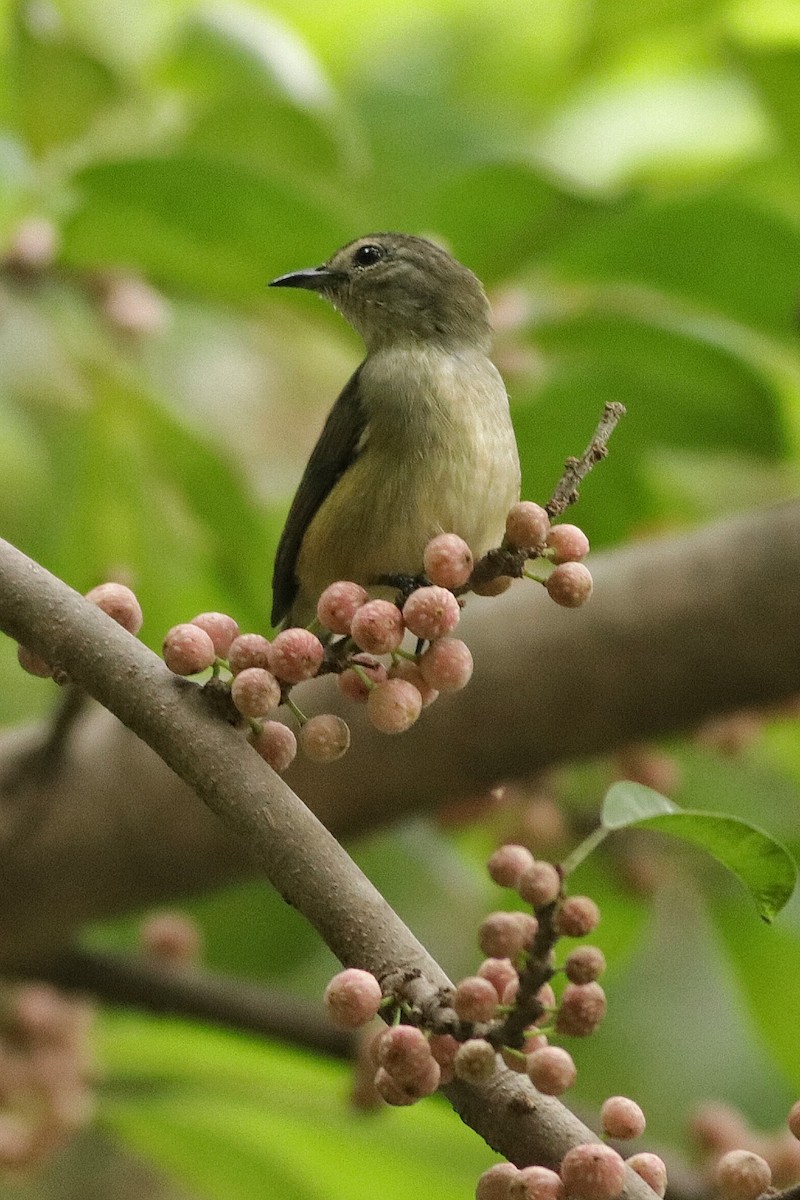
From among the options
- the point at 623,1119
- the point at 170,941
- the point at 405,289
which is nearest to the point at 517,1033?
the point at 623,1119

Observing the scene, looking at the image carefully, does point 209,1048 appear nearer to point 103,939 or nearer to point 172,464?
point 103,939

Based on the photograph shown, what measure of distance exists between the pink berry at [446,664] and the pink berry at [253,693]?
0.16m

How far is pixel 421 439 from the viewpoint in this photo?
1879mm

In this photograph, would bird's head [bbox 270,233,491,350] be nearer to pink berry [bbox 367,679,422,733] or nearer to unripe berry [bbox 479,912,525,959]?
pink berry [bbox 367,679,422,733]

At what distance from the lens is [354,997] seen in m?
1.04

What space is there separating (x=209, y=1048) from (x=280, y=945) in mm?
315

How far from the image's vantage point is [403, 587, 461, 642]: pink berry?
125 centimetres

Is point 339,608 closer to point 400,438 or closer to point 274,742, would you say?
point 274,742

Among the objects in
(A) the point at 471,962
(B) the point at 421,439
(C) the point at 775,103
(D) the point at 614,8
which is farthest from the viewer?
(A) the point at 471,962

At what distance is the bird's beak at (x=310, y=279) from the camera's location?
7.22 feet

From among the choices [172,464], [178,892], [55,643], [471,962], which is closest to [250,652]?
[55,643]

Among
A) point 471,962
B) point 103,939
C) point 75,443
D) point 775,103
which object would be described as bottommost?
point 103,939

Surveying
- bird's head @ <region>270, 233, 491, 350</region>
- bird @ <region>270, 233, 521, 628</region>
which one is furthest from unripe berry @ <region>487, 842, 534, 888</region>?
bird's head @ <region>270, 233, 491, 350</region>

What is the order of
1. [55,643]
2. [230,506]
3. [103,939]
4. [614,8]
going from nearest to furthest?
[55,643] < [230,506] < [614,8] < [103,939]
